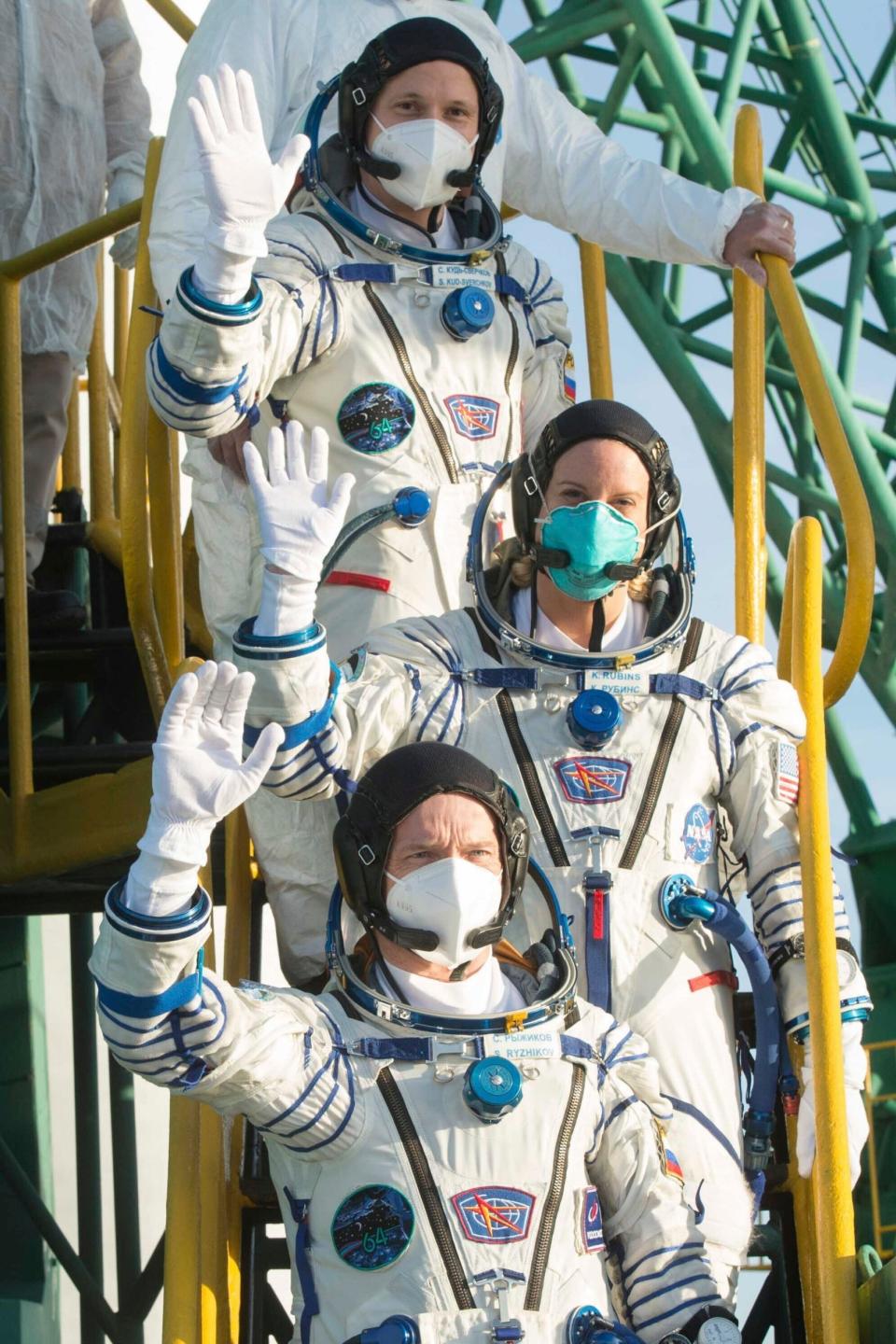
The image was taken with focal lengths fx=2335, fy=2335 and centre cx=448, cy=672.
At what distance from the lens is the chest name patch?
3305 mm

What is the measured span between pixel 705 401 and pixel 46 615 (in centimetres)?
306

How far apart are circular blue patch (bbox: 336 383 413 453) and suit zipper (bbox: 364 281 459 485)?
0.04 metres

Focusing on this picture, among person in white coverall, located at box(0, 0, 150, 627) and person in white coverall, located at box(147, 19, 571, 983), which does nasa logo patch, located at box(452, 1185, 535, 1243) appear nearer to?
person in white coverall, located at box(147, 19, 571, 983)

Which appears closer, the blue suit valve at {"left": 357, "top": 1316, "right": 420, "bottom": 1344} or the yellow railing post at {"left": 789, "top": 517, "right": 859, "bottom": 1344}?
the blue suit valve at {"left": 357, "top": 1316, "right": 420, "bottom": 1344}

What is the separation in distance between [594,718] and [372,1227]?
32.4 inches

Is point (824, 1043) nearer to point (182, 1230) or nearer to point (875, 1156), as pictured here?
point (182, 1230)

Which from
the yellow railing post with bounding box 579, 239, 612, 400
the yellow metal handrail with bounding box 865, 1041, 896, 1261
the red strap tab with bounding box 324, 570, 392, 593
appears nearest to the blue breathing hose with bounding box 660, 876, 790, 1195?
the red strap tab with bounding box 324, 570, 392, 593

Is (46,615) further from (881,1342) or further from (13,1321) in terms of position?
(881,1342)

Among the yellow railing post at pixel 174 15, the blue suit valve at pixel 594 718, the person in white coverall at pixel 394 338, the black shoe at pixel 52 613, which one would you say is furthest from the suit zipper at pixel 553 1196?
the yellow railing post at pixel 174 15

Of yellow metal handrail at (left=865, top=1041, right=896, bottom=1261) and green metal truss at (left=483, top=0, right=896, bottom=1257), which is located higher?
green metal truss at (left=483, top=0, right=896, bottom=1257)

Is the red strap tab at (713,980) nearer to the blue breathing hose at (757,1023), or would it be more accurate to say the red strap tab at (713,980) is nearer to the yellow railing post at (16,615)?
the blue breathing hose at (757,1023)

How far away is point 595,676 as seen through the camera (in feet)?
11.1

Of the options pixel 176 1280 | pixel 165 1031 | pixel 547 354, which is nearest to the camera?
pixel 165 1031

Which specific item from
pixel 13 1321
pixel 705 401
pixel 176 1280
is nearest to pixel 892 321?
pixel 705 401
